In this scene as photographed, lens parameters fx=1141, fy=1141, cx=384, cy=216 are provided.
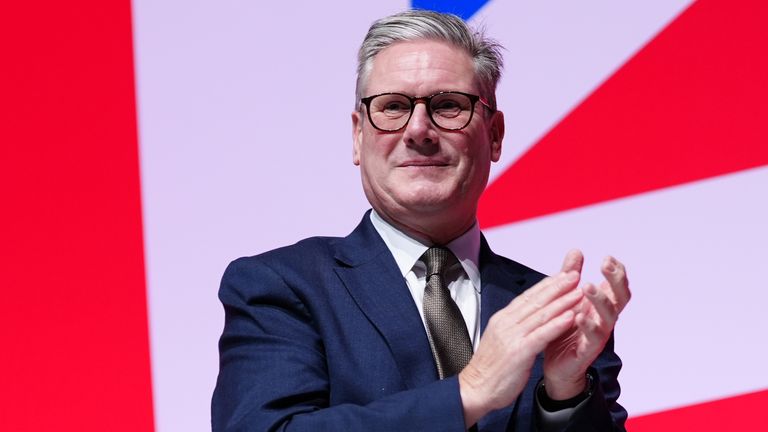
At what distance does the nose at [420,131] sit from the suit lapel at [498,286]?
25 centimetres

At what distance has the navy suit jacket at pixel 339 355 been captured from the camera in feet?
5.38

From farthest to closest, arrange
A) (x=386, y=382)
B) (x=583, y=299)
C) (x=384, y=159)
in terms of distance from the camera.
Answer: (x=384, y=159)
(x=386, y=382)
(x=583, y=299)

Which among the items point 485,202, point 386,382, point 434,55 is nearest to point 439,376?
point 386,382

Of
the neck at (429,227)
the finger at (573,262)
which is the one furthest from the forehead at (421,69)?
the finger at (573,262)

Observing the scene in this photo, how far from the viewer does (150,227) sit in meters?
2.69

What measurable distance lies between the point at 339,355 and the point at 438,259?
0.91 feet

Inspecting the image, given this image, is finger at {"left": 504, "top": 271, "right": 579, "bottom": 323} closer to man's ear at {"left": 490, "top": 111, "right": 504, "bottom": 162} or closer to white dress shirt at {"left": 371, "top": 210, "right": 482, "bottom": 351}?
white dress shirt at {"left": 371, "top": 210, "right": 482, "bottom": 351}

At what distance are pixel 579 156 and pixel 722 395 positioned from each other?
25.7 inches

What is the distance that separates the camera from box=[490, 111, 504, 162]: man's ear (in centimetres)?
215

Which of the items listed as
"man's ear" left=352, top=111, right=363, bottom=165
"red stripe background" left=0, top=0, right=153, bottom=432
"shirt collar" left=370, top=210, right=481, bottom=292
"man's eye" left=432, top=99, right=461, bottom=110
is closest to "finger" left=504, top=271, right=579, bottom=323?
"shirt collar" left=370, top=210, right=481, bottom=292

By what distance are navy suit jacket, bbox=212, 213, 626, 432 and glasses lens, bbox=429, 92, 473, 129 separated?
24cm

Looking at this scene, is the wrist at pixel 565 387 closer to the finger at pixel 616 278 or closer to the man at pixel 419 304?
the man at pixel 419 304

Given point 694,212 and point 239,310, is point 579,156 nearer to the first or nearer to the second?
point 694,212

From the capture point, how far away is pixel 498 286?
6.54ft
